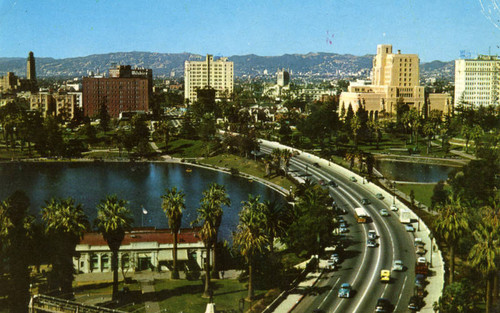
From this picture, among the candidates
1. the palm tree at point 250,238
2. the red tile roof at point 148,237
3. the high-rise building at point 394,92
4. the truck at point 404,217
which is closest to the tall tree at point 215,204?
the palm tree at point 250,238

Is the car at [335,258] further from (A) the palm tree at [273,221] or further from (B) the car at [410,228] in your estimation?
(B) the car at [410,228]

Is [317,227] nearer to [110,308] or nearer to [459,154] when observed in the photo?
[110,308]

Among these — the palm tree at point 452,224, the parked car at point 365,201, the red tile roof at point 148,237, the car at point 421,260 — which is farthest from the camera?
the parked car at point 365,201

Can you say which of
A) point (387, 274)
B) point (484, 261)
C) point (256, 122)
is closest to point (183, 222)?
point (387, 274)

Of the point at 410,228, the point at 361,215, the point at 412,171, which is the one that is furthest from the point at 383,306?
the point at 412,171

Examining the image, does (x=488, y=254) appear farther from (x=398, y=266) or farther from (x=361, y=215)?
(x=361, y=215)

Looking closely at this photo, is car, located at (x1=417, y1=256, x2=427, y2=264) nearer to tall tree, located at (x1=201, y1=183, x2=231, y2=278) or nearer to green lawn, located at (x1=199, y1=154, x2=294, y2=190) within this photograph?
tall tree, located at (x1=201, y1=183, x2=231, y2=278)
